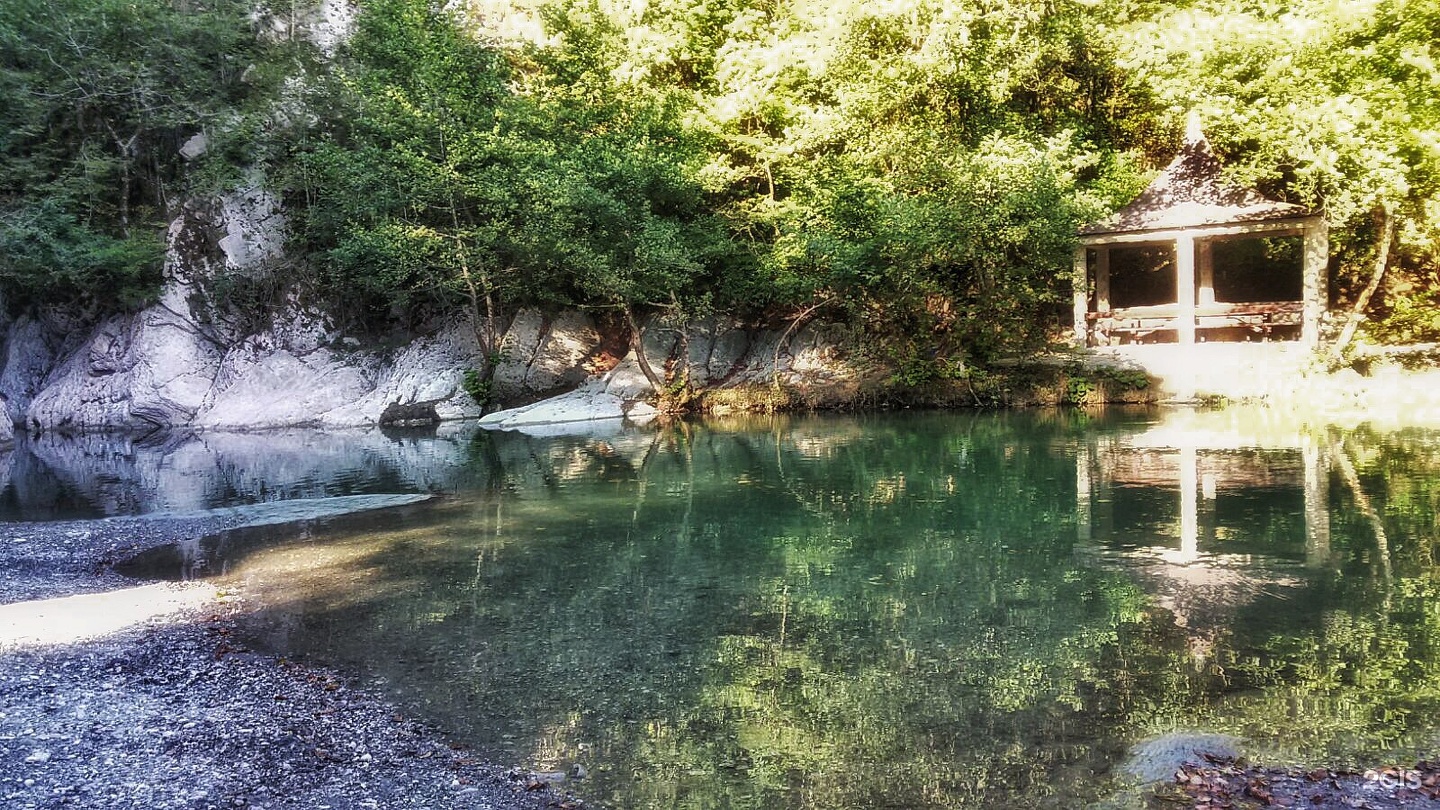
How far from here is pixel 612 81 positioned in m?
27.6

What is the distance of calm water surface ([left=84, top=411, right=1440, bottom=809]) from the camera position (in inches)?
185

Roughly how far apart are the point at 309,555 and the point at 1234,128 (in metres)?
21.3

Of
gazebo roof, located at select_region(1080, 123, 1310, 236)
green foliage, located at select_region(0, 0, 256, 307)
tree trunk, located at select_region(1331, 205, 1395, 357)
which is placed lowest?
tree trunk, located at select_region(1331, 205, 1395, 357)

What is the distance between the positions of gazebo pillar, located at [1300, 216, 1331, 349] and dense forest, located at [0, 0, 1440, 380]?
22.7 inches

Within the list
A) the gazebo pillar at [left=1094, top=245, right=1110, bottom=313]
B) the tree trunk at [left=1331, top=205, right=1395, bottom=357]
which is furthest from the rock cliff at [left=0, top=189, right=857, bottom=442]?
the tree trunk at [left=1331, top=205, right=1395, bottom=357]

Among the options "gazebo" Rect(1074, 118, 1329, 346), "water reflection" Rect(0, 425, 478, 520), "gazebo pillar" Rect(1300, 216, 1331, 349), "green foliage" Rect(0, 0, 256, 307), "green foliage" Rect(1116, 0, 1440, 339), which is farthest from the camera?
"green foliage" Rect(0, 0, 256, 307)

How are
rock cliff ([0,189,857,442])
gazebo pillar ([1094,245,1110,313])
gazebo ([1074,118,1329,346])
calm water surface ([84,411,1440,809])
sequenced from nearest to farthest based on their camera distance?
calm water surface ([84,411,1440,809]) → gazebo ([1074,118,1329,346]) → gazebo pillar ([1094,245,1110,313]) → rock cliff ([0,189,857,442])

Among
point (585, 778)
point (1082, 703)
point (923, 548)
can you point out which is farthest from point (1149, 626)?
point (585, 778)

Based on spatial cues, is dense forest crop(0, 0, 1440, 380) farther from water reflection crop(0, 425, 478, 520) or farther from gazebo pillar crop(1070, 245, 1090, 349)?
water reflection crop(0, 425, 478, 520)

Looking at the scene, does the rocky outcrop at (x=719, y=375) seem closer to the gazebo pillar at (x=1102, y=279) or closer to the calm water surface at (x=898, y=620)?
the gazebo pillar at (x=1102, y=279)

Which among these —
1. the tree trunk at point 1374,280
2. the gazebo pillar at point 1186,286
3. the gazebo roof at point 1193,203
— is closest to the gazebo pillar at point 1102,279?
the gazebo roof at point 1193,203

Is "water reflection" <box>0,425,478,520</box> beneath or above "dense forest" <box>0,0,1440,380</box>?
beneath

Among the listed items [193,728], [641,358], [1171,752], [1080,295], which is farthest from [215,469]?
[1080,295]

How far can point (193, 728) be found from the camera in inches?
203
